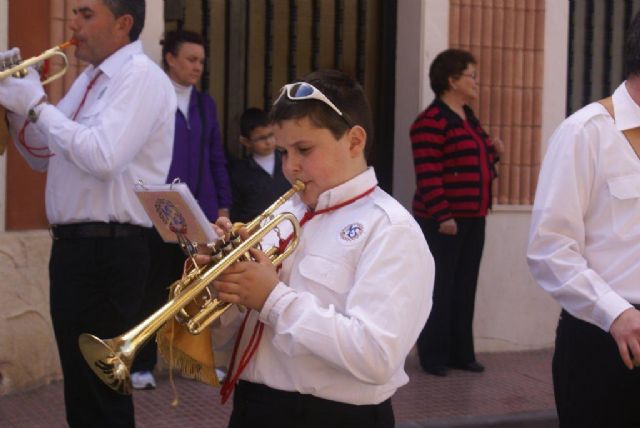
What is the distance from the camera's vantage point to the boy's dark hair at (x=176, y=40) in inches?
248

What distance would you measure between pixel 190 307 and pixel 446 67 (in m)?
4.47

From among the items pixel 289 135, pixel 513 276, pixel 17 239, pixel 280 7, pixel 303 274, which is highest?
pixel 280 7

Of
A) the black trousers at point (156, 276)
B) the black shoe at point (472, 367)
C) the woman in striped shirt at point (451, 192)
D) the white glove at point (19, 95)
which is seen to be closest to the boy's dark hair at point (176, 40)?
the black trousers at point (156, 276)

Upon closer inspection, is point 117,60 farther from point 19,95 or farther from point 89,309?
point 89,309

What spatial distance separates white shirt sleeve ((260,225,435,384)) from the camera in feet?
8.45

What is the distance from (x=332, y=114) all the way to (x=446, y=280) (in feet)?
13.9

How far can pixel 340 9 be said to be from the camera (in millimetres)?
7551

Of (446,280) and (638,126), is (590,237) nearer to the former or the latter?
(638,126)

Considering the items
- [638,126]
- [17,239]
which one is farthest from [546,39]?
[638,126]

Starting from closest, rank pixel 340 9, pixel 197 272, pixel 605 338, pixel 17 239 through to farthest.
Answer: pixel 197 272 → pixel 605 338 → pixel 17 239 → pixel 340 9

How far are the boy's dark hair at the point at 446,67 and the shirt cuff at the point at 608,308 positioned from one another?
3.96 m

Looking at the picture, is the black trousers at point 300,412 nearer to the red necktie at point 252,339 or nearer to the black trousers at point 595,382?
the red necktie at point 252,339

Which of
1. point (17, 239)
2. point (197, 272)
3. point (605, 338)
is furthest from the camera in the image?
point (17, 239)

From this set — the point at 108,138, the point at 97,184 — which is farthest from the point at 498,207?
the point at 108,138
